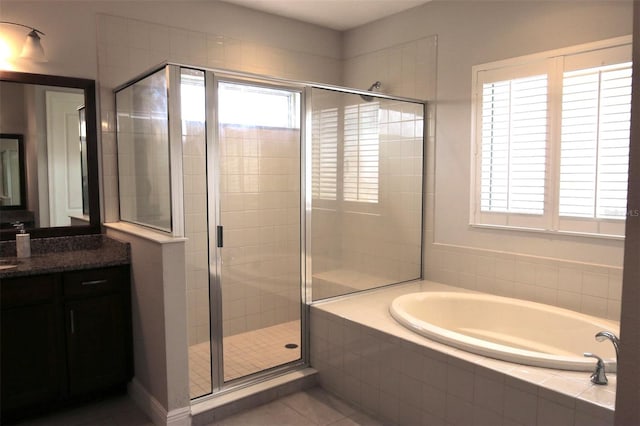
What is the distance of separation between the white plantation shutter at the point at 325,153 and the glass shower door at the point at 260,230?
0.13 m

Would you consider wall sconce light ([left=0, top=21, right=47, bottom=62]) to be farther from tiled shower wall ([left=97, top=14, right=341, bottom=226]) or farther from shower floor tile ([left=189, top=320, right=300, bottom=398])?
shower floor tile ([left=189, top=320, right=300, bottom=398])

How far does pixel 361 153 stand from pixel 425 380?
5.53 feet

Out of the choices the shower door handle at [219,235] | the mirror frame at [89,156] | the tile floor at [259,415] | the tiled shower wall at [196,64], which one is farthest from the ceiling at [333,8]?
the tile floor at [259,415]

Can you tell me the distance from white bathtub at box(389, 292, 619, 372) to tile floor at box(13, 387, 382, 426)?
0.64 meters

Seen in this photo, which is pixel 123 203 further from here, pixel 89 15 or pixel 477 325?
pixel 477 325

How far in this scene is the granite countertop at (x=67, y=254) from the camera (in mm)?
2488

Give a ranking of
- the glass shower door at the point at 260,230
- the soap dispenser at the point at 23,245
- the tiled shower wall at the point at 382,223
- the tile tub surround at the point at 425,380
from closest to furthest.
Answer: the tile tub surround at the point at 425,380, the soap dispenser at the point at 23,245, the glass shower door at the point at 260,230, the tiled shower wall at the point at 382,223

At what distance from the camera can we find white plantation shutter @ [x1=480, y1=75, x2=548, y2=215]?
115 inches

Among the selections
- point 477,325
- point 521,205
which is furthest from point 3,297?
point 521,205

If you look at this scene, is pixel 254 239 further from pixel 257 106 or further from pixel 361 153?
pixel 361 153

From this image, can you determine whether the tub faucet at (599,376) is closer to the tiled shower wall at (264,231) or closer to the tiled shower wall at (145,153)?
the tiled shower wall at (264,231)

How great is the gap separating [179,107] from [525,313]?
2.42 m

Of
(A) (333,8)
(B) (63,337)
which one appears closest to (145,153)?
(B) (63,337)

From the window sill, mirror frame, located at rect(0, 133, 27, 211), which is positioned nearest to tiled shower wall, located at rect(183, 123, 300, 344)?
mirror frame, located at rect(0, 133, 27, 211)
